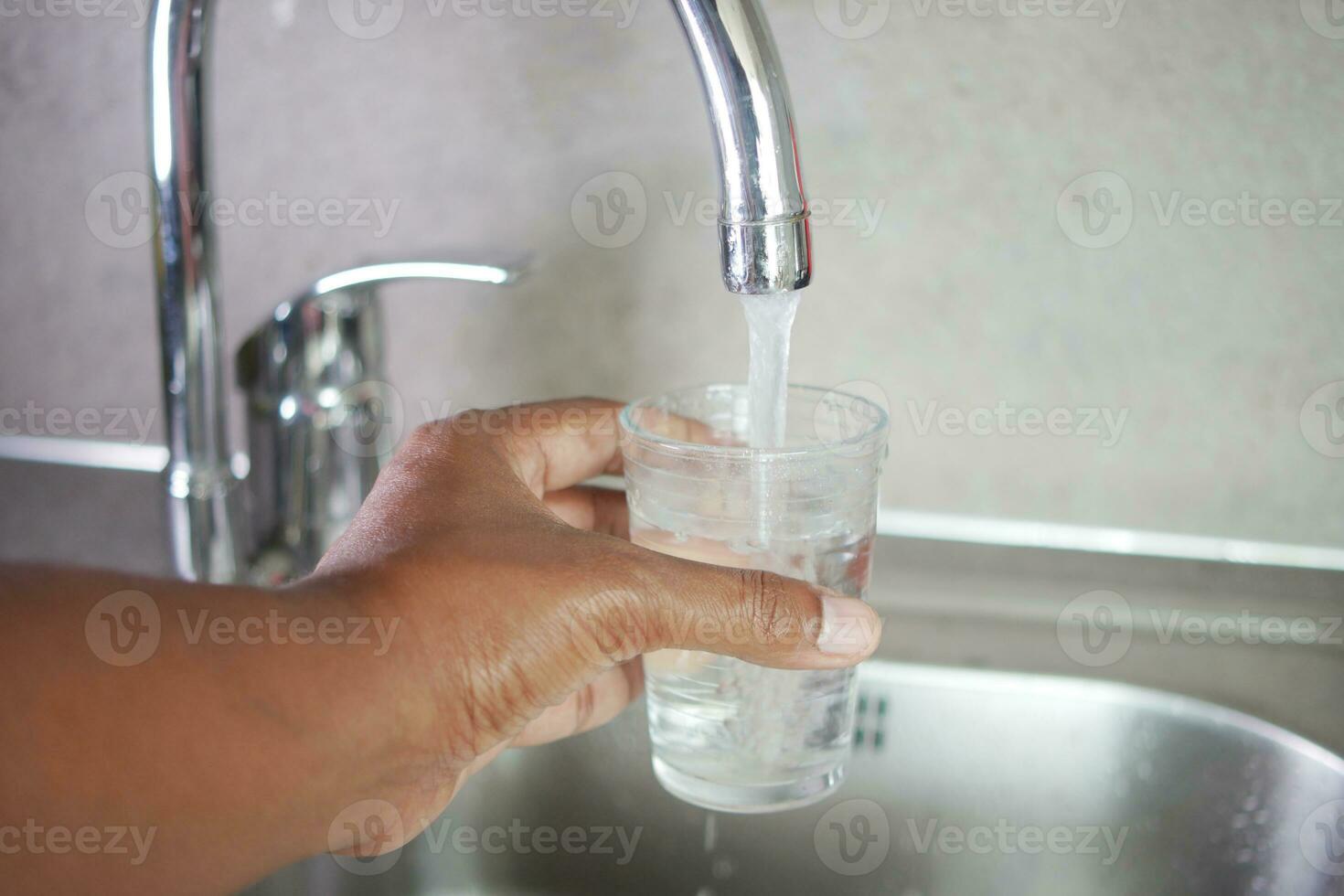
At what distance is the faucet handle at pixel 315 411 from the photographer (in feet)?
2.21

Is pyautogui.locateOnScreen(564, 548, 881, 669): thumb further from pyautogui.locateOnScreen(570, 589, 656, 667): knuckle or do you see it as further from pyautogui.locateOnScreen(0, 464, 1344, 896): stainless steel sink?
pyautogui.locateOnScreen(0, 464, 1344, 896): stainless steel sink

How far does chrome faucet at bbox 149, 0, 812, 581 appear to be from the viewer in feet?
1.47

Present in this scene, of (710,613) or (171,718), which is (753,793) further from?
(171,718)

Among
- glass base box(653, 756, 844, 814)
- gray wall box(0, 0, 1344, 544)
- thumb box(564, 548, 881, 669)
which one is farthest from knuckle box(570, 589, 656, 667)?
gray wall box(0, 0, 1344, 544)

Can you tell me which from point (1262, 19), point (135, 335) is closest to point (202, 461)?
point (135, 335)

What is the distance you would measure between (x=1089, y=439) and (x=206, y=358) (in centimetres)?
54

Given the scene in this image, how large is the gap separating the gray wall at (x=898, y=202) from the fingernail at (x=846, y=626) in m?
0.29

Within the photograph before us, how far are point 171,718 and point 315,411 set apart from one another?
0.31 metres

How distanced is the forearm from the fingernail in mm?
164

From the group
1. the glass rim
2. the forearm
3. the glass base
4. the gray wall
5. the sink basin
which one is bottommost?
the sink basin

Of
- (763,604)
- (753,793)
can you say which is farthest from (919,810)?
(763,604)

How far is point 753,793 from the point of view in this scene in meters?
0.54

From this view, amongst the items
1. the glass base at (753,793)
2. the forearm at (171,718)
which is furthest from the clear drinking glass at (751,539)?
the forearm at (171,718)

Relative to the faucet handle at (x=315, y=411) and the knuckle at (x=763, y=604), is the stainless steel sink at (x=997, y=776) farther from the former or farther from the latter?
the knuckle at (x=763, y=604)
